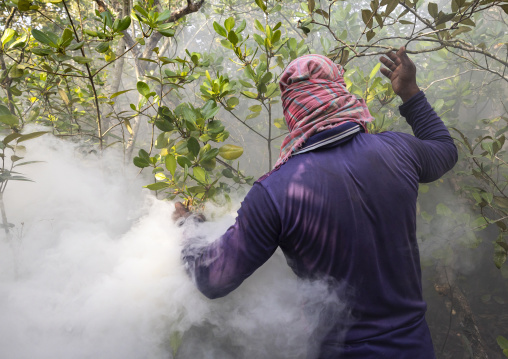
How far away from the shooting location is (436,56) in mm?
3350

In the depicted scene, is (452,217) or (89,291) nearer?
(89,291)

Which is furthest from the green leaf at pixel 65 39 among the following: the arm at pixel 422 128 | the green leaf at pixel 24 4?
the arm at pixel 422 128

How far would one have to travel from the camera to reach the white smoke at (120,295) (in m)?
1.24

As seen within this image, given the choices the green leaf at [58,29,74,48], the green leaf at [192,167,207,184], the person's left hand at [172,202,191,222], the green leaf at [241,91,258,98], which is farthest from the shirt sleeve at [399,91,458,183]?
the green leaf at [58,29,74,48]

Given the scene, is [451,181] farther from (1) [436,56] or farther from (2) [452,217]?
(1) [436,56]

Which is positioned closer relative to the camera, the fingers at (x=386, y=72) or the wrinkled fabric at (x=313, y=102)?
the wrinkled fabric at (x=313, y=102)

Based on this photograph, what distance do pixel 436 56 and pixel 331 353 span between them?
11.5ft

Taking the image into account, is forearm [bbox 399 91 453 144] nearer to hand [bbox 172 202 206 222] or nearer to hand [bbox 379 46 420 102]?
hand [bbox 379 46 420 102]

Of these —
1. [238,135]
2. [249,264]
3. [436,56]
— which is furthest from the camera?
[238,135]

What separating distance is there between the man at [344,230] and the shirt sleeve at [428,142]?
0.13 m

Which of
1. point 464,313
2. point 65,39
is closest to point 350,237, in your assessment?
point 65,39

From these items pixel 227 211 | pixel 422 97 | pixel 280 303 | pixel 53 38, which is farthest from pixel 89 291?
pixel 422 97

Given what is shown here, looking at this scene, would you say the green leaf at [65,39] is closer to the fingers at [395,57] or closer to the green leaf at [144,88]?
the green leaf at [144,88]

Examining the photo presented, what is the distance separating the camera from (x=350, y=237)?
38.9 inches
